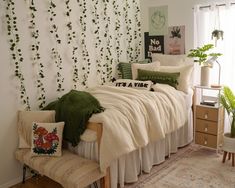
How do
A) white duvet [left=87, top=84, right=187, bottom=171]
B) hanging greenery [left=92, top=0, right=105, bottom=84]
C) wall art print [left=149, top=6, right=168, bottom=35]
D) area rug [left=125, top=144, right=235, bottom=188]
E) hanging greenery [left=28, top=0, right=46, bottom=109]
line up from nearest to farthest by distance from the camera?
white duvet [left=87, top=84, right=187, bottom=171]
area rug [left=125, top=144, right=235, bottom=188]
hanging greenery [left=28, top=0, right=46, bottom=109]
hanging greenery [left=92, top=0, right=105, bottom=84]
wall art print [left=149, top=6, right=168, bottom=35]

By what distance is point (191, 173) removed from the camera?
9.58 feet

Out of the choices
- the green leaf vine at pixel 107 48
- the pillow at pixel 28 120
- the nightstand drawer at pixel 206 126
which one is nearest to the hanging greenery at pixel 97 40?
the green leaf vine at pixel 107 48

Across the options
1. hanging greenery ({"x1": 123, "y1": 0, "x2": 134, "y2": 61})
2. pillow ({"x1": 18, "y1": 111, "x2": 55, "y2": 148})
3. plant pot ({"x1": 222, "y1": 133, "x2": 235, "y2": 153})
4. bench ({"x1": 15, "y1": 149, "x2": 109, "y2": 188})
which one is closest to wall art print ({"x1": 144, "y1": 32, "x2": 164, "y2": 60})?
hanging greenery ({"x1": 123, "y1": 0, "x2": 134, "y2": 61})

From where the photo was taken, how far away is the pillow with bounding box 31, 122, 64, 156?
Answer: 2.63m

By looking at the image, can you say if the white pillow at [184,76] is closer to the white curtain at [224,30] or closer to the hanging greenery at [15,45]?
the white curtain at [224,30]

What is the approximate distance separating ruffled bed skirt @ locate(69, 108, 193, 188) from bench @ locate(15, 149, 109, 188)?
0.42 ft

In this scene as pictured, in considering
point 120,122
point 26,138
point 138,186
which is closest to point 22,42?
point 26,138

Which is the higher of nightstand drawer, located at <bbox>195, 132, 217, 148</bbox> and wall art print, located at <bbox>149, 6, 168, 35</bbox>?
wall art print, located at <bbox>149, 6, 168, 35</bbox>

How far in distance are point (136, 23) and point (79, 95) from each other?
208 cm

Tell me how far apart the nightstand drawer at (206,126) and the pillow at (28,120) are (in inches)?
71.6

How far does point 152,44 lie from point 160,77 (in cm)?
95

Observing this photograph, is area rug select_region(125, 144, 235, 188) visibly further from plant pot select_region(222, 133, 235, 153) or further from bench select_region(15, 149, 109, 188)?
bench select_region(15, 149, 109, 188)

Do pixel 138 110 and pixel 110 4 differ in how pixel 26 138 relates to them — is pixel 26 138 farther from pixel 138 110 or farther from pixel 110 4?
pixel 110 4

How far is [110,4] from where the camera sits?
3.89m
